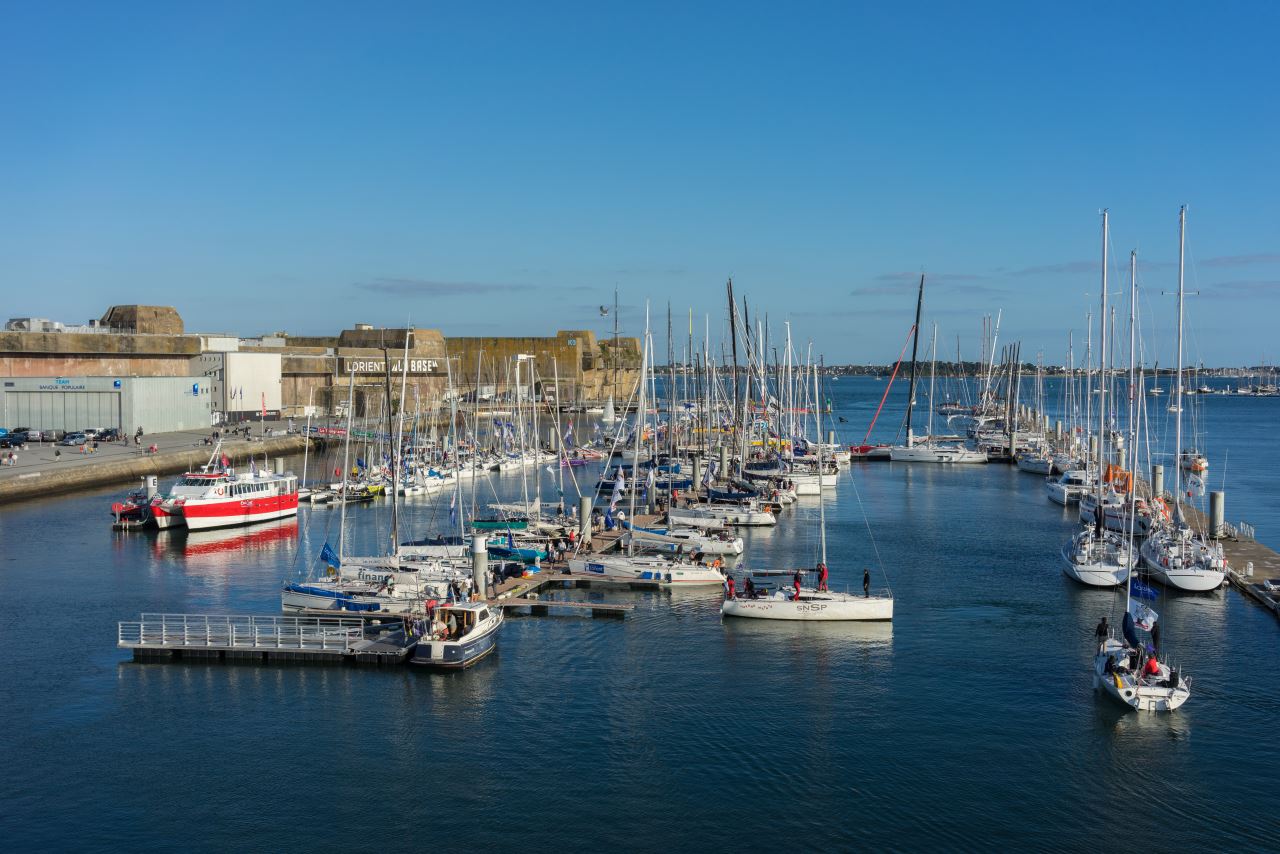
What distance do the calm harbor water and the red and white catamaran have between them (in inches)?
480

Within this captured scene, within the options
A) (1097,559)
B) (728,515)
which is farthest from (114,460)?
(1097,559)

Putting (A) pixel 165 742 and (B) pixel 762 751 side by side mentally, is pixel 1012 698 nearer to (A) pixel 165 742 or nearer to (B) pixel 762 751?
(B) pixel 762 751

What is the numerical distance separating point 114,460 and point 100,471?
3.36m

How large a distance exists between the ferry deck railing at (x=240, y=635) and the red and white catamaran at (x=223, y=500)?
63.3 feet

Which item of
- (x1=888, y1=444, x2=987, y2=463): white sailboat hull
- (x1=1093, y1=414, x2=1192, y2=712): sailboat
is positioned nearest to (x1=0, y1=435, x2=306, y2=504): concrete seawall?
(x1=888, y1=444, x2=987, y2=463): white sailboat hull

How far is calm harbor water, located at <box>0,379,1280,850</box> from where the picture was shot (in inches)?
821

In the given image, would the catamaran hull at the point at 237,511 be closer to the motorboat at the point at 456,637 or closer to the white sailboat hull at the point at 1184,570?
the motorboat at the point at 456,637

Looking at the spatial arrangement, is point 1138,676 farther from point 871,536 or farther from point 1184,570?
point 871,536

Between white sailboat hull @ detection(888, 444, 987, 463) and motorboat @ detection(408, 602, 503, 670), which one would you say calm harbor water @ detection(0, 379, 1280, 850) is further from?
white sailboat hull @ detection(888, 444, 987, 463)

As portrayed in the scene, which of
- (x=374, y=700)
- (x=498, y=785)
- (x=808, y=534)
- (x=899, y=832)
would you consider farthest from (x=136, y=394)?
(x=899, y=832)

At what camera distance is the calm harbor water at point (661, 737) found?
20.9 m

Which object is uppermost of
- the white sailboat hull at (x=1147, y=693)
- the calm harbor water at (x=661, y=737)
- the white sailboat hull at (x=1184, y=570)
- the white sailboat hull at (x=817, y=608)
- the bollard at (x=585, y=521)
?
the bollard at (x=585, y=521)

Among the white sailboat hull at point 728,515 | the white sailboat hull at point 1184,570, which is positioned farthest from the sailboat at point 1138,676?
the white sailboat hull at point 728,515

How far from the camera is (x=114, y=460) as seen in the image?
69.2 m
